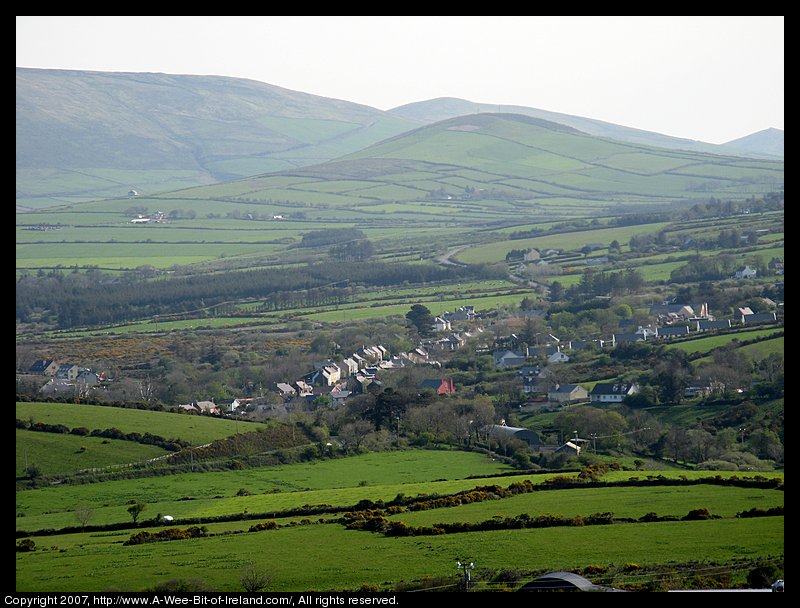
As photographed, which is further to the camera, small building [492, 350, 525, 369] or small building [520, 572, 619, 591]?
small building [492, 350, 525, 369]

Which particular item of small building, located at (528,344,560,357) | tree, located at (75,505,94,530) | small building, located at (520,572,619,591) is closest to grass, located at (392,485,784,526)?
tree, located at (75,505,94,530)

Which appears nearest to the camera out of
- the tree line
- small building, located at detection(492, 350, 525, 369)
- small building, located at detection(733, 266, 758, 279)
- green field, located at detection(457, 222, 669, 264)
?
small building, located at detection(492, 350, 525, 369)

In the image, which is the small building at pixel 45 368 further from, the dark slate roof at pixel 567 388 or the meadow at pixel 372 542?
the meadow at pixel 372 542

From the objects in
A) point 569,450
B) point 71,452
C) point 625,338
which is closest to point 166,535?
point 71,452

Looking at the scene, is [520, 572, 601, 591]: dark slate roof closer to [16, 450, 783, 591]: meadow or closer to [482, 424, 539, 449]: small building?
[16, 450, 783, 591]: meadow

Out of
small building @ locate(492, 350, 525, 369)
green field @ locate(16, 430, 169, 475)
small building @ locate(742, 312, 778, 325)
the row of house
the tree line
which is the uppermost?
the tree line

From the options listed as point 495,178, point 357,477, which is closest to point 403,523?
point 357,477

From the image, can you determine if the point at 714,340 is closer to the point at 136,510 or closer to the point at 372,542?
the point at 136,510
